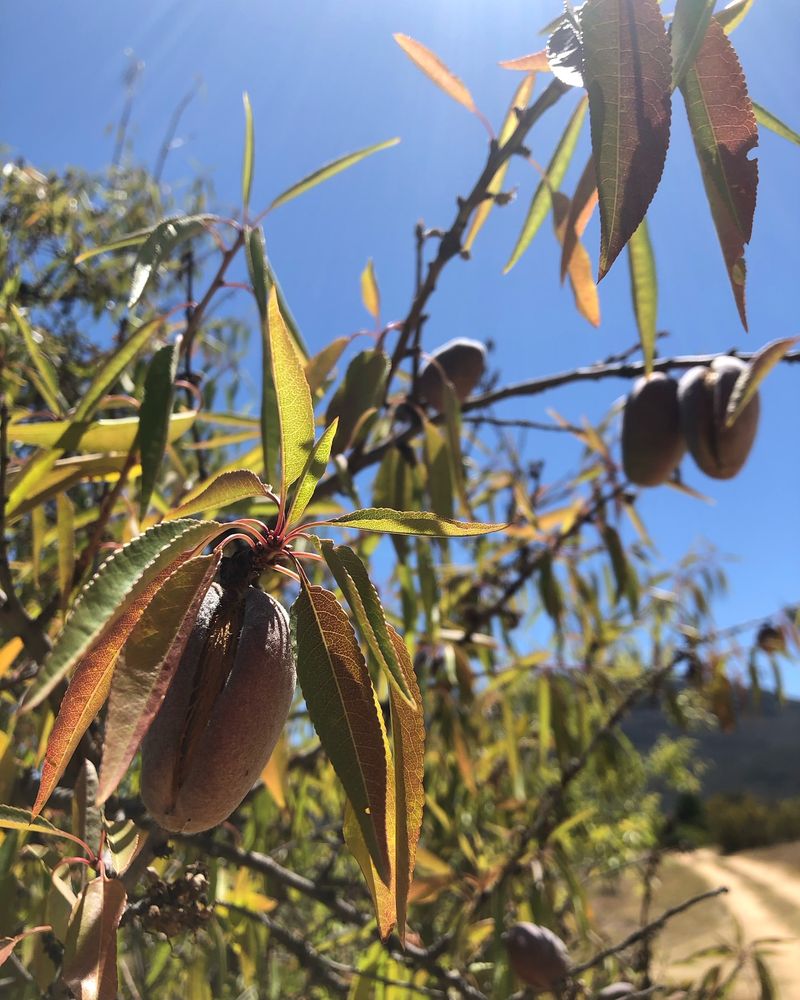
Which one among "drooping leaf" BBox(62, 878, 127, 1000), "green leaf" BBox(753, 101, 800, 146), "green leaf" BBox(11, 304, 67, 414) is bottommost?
"drooping leaf" BBox(62, 878, 127, 1000)

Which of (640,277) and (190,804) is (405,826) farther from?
(640,277)

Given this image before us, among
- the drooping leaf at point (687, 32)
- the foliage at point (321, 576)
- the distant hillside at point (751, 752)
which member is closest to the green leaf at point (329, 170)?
the foliage at point (321, 576)

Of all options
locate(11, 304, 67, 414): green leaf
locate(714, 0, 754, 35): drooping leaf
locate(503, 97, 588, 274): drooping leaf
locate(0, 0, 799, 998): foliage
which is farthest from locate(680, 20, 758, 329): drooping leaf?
locate(11, 304, 67, 414): green leaf

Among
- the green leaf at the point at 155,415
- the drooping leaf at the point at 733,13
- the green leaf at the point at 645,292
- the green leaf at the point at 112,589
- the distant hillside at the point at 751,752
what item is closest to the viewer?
the green leaf at the point at 112,589

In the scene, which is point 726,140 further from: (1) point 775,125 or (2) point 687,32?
(1) point 775,125

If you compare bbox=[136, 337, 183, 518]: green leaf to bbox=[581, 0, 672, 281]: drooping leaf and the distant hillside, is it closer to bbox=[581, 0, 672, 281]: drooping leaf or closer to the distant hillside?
bbox=[581, 0, 672, 281]: drooping leaf

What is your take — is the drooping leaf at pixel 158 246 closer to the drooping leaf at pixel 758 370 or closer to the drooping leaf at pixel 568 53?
the drooping leaf at pixel 568 53
